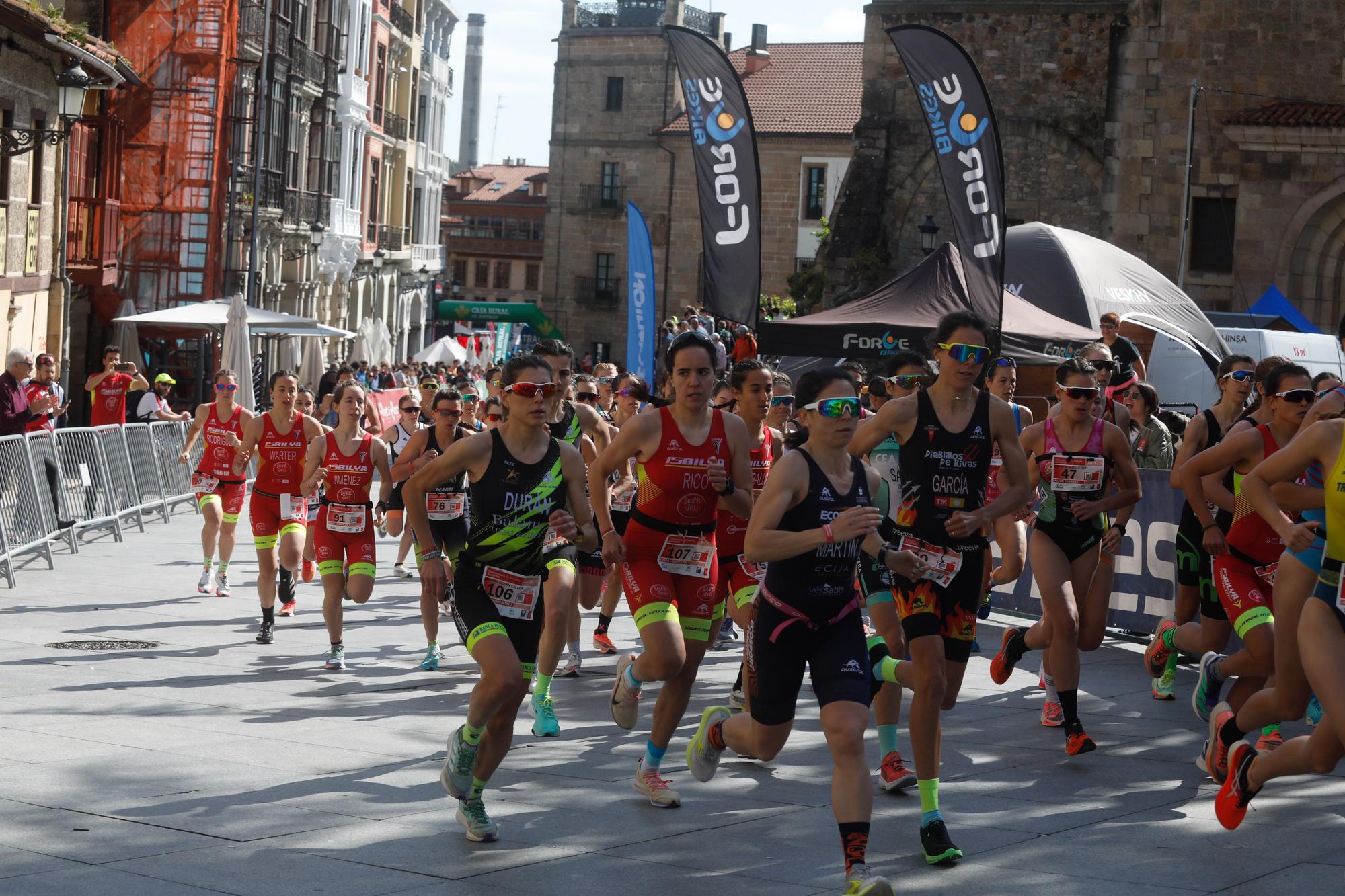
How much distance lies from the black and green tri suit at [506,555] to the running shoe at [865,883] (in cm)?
163

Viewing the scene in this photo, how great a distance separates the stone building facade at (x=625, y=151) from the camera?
228 feet

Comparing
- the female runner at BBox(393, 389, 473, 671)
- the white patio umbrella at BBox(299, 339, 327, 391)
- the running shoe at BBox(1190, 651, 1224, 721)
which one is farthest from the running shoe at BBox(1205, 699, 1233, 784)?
the white patio umbrella at BBox(299, 339, 327, 391)

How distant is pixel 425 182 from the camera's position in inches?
2734

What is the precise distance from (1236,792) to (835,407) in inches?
81.7

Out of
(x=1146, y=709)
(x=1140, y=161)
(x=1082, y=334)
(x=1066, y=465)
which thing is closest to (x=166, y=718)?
(x=1066, y=465)

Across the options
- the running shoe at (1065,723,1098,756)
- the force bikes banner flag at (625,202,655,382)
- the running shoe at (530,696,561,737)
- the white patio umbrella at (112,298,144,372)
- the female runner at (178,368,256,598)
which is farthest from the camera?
the white patio umbrella at (112,298,144,372)

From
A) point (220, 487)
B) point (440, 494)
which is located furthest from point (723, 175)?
point (440, 494)

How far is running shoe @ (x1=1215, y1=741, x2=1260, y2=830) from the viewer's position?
6.20m

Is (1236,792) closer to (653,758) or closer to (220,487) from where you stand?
(653,758)

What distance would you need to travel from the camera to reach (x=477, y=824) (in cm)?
614

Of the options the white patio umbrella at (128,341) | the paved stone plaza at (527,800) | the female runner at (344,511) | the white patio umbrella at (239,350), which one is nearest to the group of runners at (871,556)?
the paved stone plaza at (527,800)

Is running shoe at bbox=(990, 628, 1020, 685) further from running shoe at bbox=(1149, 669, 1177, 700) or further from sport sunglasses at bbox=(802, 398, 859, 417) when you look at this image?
sport sunglasses at bbox=(802, 398, 859, 417)

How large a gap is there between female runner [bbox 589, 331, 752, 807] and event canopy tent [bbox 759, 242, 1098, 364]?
10225 millimetres

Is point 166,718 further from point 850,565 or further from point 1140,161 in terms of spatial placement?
point 1140,161
